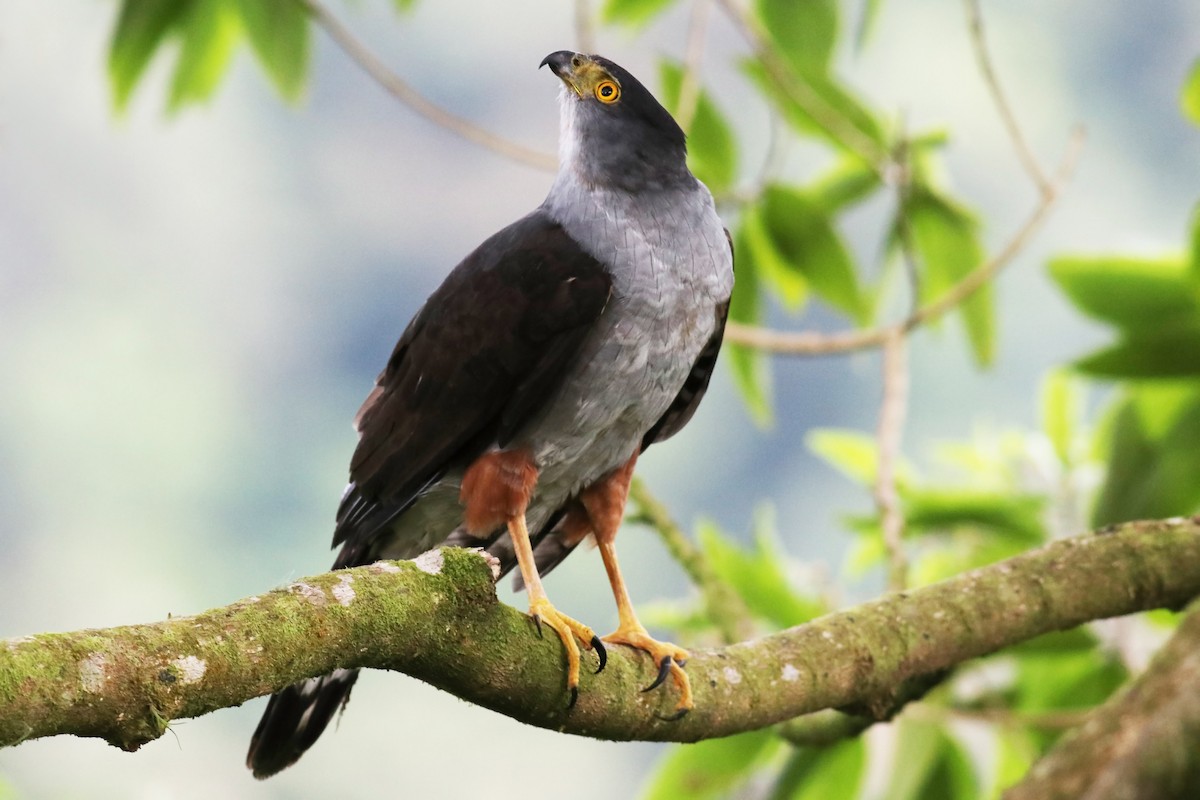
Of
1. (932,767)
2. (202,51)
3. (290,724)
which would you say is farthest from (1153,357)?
(202,51)

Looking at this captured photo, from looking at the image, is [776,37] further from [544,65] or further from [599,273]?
[599,273]

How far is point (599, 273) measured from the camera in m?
2.71

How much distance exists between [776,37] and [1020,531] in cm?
192

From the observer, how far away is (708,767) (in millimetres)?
4047

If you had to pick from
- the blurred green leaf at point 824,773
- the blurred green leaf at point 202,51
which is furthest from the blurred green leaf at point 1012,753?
the blurred green leaf at point 202,51

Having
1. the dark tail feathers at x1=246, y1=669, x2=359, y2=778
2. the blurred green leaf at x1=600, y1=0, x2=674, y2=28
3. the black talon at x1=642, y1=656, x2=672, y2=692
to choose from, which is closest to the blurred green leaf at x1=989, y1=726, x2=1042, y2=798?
the black talon at x1=642, y1=656, x2=672, y2=692

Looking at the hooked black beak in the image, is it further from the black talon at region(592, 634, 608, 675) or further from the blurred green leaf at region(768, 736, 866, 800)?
the blurred green leaf at region(768, 736, 866, 800)

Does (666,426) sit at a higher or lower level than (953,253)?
lower

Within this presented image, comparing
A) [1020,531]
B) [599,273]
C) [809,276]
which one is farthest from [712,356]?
[1020,531]

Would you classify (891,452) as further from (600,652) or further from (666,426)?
(600,652)

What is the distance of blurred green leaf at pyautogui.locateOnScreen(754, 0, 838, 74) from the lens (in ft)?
14.5

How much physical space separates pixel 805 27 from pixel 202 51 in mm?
2145

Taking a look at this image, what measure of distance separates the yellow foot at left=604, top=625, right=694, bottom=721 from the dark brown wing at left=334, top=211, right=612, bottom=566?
0.51 metres

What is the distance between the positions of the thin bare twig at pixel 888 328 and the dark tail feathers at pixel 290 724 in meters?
1.57
